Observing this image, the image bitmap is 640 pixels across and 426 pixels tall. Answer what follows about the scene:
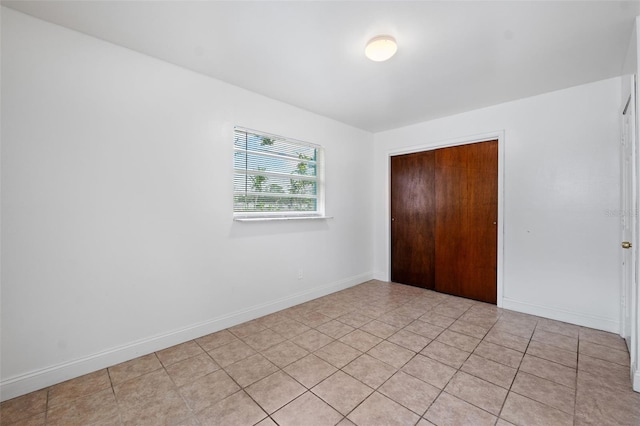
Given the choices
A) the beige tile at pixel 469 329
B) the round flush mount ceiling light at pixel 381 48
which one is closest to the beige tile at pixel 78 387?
the beige tile at pixel 469 329

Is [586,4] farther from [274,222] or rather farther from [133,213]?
[133,213]

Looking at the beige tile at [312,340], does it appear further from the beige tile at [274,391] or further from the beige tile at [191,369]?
the beige tile at [191,369]

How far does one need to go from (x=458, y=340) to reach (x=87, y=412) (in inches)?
110

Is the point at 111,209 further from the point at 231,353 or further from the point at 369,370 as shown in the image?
the point at 369,370

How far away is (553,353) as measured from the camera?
2.30 m

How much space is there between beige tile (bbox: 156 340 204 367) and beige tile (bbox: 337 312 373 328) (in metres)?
1.41

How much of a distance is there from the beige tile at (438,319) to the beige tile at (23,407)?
3102mm

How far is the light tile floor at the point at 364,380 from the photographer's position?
1.61 metres

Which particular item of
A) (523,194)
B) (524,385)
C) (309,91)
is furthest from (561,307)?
(309,91)

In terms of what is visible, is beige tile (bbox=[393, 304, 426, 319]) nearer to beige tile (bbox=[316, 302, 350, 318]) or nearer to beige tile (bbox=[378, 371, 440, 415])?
beige tile (bbox=[316, 302, 350, 318])

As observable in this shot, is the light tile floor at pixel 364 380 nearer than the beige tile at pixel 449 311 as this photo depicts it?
Yes

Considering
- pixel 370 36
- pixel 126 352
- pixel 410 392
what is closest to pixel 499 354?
pixel 410 392

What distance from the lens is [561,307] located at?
2.93 metres

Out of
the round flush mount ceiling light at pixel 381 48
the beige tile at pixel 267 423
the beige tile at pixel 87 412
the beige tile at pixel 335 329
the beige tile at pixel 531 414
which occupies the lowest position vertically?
the beige tile at pixel 87 412
